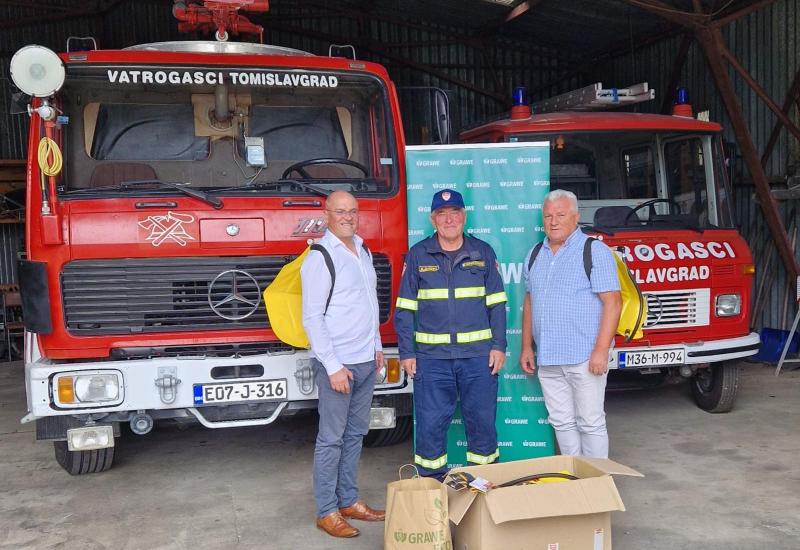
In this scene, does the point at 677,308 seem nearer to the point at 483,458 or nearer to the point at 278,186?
the point at 483,458

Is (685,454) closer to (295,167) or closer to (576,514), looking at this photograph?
(576,514)

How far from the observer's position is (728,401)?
20.1ft

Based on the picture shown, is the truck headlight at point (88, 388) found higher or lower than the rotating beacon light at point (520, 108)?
lower

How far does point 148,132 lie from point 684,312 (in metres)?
3.87

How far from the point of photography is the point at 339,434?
12.4ft

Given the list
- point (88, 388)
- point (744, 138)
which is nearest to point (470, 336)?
point (88, 388)

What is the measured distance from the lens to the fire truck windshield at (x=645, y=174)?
19.5ft

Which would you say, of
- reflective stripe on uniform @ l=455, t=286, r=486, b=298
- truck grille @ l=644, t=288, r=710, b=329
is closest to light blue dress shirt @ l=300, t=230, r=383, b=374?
reflective stripe on uniform @ l=455, t=286, r=486, b=298

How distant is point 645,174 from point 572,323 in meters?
2.62

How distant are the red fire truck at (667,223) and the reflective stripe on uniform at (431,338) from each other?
1941 millimetres

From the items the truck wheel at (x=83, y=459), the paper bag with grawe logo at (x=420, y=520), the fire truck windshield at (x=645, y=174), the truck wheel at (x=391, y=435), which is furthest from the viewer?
the fire truck windshield at (x=645, y=174)

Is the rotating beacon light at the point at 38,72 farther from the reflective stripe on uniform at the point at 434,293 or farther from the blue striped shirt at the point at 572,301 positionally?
the blue striped shirt at the point at 572,301

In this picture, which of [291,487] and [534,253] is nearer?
[534,253]

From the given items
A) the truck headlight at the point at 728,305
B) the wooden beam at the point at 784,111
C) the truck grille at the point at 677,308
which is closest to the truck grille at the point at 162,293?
the truck grille at the point at 677,308
